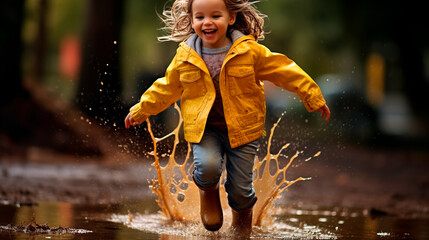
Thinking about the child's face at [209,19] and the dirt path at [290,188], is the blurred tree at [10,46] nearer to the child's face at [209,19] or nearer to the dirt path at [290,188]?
the dirt path at [290,188]

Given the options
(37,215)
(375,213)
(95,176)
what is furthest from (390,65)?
(37,215)

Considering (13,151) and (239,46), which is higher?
(13,151)

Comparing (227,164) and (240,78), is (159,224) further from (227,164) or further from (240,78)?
(240,78)

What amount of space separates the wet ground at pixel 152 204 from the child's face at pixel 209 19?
146 cm

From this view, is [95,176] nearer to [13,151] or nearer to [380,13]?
A: [13,151]

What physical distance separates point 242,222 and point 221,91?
1.09 m

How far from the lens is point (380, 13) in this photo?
2091cm

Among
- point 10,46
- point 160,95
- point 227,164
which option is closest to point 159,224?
point 227,164

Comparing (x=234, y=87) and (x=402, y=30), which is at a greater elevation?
(x=402, y=30)

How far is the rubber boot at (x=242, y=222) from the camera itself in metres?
5.41

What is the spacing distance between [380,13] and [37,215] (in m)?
16.7

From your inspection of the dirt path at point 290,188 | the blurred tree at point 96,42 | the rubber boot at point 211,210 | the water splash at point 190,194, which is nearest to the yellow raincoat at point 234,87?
the rubber boot at point 211,210

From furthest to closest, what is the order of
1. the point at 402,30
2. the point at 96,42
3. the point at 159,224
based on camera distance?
the point at 402,30, the point at 96,42, the point at 159,224

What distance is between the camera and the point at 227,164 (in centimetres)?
528
